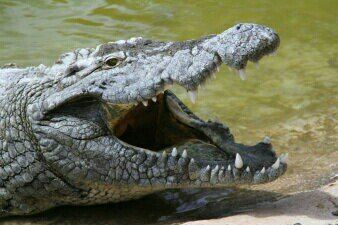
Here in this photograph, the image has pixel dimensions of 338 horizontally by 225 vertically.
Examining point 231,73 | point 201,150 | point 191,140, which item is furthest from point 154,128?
point 231,73

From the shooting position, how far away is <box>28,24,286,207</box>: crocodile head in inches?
163

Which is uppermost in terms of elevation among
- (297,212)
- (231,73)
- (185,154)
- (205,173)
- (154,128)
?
(231,73)

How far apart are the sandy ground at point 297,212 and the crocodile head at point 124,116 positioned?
0.19 meters

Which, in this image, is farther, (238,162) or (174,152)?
(174,152)

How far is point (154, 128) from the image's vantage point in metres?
4.95

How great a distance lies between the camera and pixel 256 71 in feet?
23.2

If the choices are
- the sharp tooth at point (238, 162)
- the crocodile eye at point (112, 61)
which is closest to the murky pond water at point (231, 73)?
the sharp tooth at point (238, 162)

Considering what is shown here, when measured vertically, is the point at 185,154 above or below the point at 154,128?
below

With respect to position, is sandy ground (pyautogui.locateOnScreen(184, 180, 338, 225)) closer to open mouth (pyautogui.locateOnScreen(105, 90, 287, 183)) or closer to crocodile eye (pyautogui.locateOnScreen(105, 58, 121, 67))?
open mouth (pyautogui.locateOnScreen(105, 90, 287, 183))

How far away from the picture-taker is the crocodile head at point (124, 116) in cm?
414

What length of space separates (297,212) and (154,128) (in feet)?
4.41

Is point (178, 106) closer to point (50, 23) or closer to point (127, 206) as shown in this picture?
point (127, 206)

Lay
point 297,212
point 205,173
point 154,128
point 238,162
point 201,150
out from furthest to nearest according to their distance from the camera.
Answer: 1. point 154,128
2. point 201,150
3. point 205,173
4. point 238,162
5. point 297,212

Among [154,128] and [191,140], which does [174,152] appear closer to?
[191,140]
